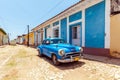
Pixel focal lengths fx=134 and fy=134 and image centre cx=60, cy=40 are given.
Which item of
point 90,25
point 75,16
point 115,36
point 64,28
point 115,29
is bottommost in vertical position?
point 115,36

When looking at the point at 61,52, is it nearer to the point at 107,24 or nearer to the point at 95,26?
the point at 107,24

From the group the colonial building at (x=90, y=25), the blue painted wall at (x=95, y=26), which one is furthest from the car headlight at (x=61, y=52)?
the blue painted wall at (x=95, y=26)

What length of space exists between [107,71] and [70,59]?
2054mm

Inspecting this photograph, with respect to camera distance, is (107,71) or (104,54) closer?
(107,71)

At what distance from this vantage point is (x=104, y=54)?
914 centimetres

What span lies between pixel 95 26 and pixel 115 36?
6.69 ft

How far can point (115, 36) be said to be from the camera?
854 cm

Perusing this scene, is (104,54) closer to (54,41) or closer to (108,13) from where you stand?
(108,13)

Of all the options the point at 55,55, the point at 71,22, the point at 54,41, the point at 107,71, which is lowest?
the point at 107,71

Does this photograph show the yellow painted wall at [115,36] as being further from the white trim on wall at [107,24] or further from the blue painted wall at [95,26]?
the blue painted wall at [95,26]

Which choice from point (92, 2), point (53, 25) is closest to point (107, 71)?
point (92, 2)

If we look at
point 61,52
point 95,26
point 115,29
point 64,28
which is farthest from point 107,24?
point 64,28

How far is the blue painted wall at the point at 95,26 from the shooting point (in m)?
9.45

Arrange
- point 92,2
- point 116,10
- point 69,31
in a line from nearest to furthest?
point 116,10, point 92,2, point 69,31
